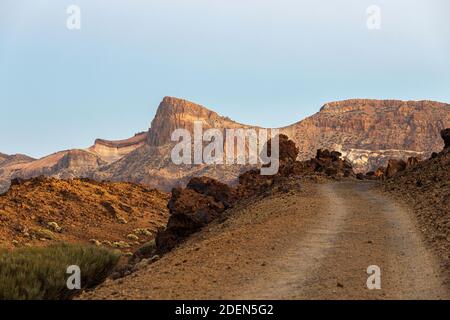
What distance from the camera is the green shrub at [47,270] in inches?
502

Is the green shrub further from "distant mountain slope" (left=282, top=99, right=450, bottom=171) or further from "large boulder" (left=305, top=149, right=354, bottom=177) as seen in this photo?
"distant mountain slope" (left=282, top=99, right=450, bottom=171)

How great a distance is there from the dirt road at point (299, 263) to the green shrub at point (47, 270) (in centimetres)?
174

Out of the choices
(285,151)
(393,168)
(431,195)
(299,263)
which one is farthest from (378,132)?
(299,263)

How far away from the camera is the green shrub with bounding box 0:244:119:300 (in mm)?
12742

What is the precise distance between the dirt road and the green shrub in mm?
1738

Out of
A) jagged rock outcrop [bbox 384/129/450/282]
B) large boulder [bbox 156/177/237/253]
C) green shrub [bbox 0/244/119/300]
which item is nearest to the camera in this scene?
green shrub [bbox 0/244/119/300]

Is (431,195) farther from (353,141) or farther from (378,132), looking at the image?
(378,132)

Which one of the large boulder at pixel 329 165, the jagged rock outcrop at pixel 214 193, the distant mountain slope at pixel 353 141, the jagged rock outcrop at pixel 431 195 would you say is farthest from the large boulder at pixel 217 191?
the distant mountain slope at pixel 353 141

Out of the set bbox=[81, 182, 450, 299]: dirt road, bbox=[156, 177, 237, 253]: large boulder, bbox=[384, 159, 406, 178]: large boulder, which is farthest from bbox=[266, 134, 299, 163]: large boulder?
bbox=[81, 182, 450, 299]: dirt road

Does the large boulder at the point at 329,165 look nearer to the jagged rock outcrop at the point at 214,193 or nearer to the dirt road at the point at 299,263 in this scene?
the jagged rock outcrop at the point at 214,193

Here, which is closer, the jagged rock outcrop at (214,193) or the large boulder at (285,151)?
the jagged rock outcrop at (214,193)

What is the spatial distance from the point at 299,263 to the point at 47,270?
6635mm
